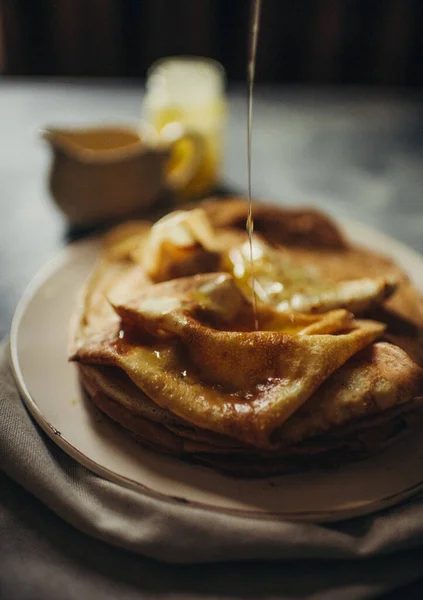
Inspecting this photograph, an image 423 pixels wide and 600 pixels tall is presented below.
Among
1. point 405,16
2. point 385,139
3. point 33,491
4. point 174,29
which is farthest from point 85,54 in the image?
point 33,491

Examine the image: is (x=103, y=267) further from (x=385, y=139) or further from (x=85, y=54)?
(x=85, y=54)

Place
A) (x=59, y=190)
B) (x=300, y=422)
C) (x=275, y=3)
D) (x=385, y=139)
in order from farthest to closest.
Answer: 1. (x=275, y=3)
2. (x=385, y=139)
3. (x=59, y=190)
4. (x=300, y=422)

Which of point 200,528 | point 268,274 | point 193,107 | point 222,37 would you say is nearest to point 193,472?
point 200,528

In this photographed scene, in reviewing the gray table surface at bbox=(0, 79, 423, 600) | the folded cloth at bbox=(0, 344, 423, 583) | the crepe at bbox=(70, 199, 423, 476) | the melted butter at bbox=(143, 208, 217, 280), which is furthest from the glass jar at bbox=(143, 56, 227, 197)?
the folded cloth at bbox=(0, 344, 423, 583)

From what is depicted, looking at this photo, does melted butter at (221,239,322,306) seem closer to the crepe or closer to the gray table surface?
the crepe

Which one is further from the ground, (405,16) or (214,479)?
(405,16)
